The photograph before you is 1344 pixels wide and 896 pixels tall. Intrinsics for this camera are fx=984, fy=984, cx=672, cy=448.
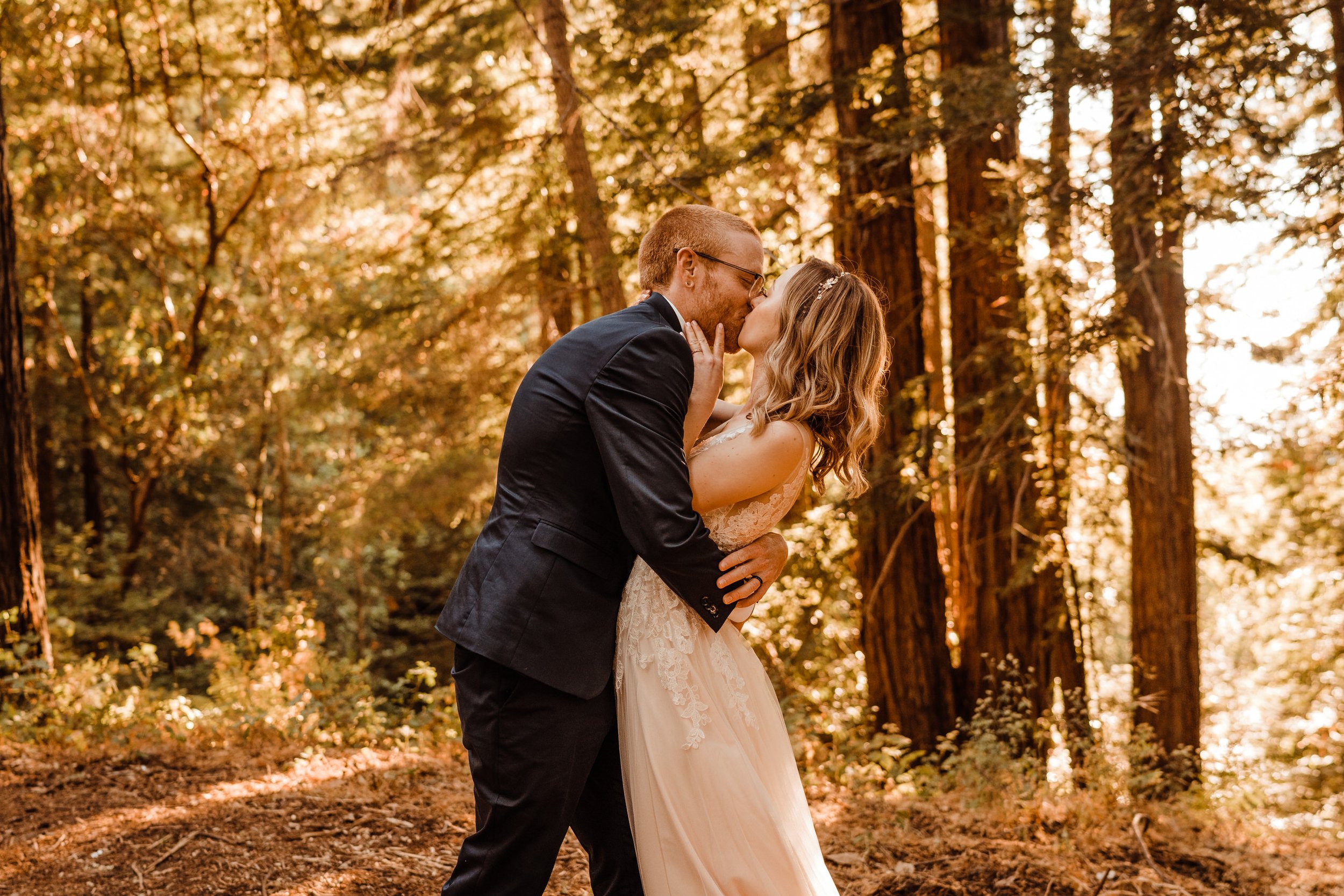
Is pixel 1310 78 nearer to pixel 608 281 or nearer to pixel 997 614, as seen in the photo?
pixel 997 614

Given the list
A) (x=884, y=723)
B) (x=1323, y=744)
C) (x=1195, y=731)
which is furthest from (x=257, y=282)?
(x=1323, y=744)

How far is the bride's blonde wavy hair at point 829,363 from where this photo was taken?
8.08 feet

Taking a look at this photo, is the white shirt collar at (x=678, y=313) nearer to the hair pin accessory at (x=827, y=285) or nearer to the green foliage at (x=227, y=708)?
the hair pin accessory at (x=827, y=285)

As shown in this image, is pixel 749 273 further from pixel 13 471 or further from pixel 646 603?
pixel 13 471

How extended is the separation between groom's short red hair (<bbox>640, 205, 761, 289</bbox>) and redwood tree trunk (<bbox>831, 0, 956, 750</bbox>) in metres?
4.36

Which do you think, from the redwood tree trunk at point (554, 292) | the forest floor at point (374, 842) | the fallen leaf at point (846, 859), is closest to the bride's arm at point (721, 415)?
the forest floor at point (374, 842)

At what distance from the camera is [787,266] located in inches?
258

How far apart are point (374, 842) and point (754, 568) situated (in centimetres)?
258

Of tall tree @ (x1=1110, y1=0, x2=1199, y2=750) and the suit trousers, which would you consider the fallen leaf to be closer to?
the suit trousers

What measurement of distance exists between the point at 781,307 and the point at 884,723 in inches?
212

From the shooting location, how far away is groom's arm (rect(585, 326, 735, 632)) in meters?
2.12

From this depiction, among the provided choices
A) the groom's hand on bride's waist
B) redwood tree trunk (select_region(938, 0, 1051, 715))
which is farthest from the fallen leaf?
redwood tree trunk (select_region(938, 0, 1051, 715))

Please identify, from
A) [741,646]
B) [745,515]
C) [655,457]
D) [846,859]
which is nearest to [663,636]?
[741,646]

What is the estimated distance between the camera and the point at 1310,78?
4.81 metres
